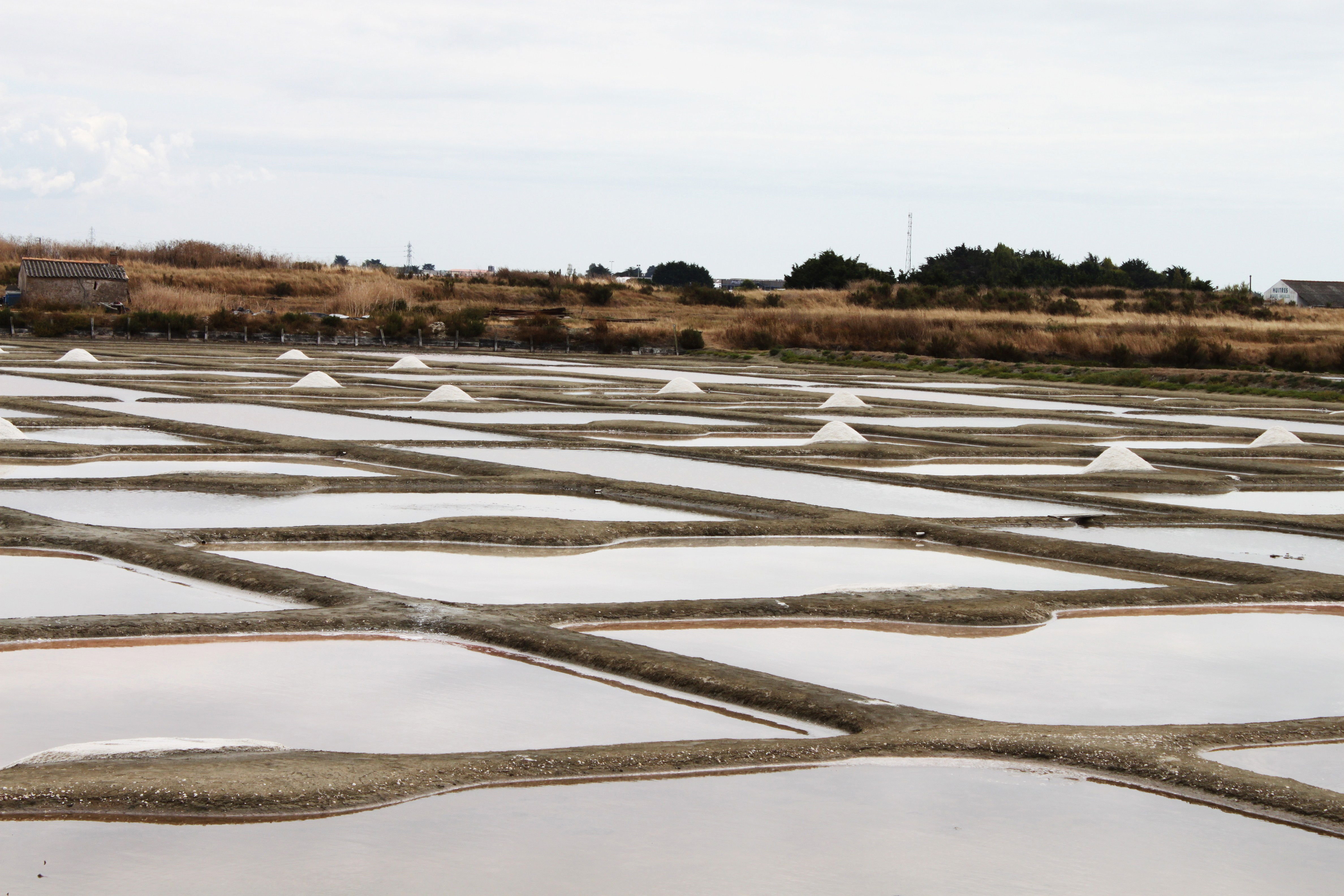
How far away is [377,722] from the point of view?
318cm

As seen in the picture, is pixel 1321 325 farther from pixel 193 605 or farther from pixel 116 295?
pixel 193 605

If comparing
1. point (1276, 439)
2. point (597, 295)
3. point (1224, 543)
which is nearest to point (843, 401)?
point (1276, 439)

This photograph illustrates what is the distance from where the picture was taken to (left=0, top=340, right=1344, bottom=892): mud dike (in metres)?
2.93

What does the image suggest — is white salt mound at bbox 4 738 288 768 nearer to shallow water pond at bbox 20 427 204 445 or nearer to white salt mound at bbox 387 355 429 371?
shallow water pond at bbox 20 427 204 445

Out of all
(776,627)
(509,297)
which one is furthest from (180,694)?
(509,297)

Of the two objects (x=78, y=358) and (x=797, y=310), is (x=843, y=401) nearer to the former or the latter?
(x=78, y=358)

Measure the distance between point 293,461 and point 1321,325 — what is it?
97.8ft

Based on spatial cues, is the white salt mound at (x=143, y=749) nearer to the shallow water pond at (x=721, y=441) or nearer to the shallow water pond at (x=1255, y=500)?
the shallow water pond at (x=1255, y=500)

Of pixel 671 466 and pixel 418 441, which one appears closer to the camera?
pixel 671 466

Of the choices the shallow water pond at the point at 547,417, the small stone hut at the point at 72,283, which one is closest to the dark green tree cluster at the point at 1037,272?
the small stone hut at the point at 72,283

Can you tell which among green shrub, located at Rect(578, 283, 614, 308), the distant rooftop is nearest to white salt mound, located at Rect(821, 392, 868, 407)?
the distant rooftop

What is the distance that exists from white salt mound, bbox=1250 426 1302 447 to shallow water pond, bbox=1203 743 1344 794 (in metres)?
8.02

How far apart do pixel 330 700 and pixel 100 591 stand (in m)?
1.49

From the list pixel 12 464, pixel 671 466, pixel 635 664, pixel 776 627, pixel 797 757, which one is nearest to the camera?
pixel 797 757
